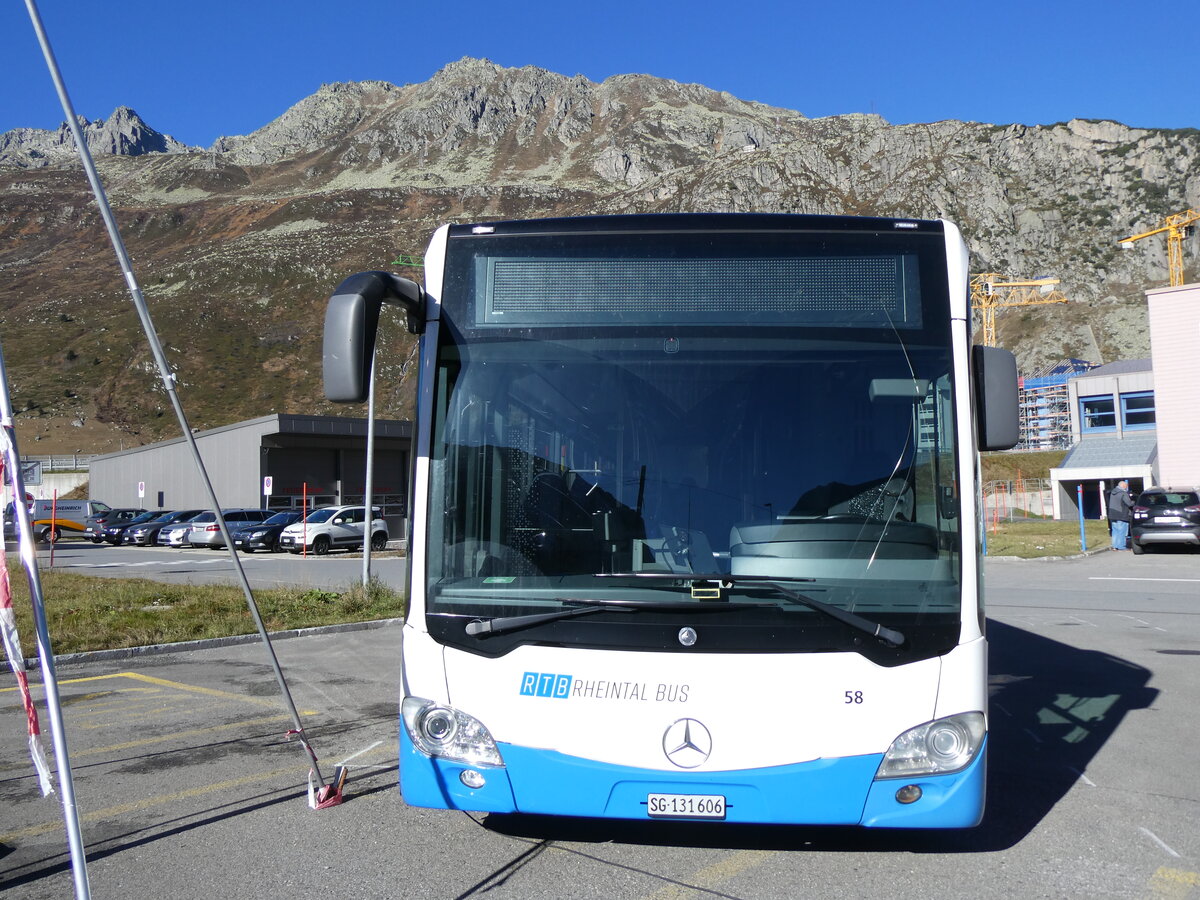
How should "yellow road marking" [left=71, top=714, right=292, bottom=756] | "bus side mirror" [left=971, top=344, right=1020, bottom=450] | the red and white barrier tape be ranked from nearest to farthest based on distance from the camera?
the red and white barrier tape, "bus side mirror" [left=971, top=344, right=1020, bottom=450], "yellow road marking" [left=71, top=714, right=292, bottom=756]

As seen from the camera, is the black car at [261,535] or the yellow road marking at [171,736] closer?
the yellow road marking at [171,736]

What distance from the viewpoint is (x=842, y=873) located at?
14.7 ft

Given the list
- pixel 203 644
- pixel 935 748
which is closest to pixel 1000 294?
pixel 203 644

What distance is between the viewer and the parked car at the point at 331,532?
37344 mm

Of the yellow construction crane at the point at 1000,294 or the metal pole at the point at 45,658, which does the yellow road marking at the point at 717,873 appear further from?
the yellow construction crane at the point at 1000,294

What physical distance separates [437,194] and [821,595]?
636ft

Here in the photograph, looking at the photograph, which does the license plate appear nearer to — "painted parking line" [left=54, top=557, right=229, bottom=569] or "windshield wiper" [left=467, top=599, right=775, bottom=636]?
"windshield wiper" [left=467, top=599, right=775, bottom=636]

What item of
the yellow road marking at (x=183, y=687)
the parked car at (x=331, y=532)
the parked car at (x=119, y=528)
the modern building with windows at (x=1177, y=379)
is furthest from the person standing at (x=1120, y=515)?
the parked car at (x=119, y=528)

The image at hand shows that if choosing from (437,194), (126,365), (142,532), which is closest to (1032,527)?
(142,532)

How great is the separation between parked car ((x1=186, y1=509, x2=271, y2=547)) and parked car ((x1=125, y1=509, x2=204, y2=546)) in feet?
9.47

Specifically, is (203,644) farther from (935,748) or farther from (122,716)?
(935,748)

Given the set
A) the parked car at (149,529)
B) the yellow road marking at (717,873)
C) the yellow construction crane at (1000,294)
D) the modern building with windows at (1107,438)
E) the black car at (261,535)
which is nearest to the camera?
the yellow road marking at (717,873)

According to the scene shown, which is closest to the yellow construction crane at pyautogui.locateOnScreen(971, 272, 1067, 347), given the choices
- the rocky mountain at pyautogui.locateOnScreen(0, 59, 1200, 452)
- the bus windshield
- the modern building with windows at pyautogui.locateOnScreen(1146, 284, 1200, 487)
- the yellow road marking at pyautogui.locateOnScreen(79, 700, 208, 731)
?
the rocky mountain at pyautogui.locateOnScreen(0, 59, 1200, 452)

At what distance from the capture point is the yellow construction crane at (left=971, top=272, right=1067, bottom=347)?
108 metres
